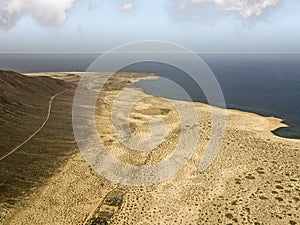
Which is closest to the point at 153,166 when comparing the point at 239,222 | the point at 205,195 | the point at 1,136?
the point at 205,195

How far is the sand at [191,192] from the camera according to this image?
120 feet

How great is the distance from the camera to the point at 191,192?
42.2 meters

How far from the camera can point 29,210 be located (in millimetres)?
37438

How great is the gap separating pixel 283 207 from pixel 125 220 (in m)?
18.5

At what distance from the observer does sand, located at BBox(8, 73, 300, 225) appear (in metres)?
36.5

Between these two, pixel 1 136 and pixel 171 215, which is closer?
pixel 171 215

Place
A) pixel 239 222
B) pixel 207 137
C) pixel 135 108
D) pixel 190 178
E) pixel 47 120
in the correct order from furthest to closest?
pixel 135 108 < pixel 47 120 < pixel 207 137 < pixel 190 178 < pixel 239 222

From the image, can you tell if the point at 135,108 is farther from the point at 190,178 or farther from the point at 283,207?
the point at 283,207

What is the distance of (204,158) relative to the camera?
51969 mm

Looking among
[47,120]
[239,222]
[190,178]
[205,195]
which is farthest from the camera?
[47,120]

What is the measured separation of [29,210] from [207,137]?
34244 millimetres

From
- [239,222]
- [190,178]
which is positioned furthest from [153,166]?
[239,222]

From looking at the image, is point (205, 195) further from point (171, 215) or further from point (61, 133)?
point (61, 133)

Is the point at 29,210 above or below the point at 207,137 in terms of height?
below
